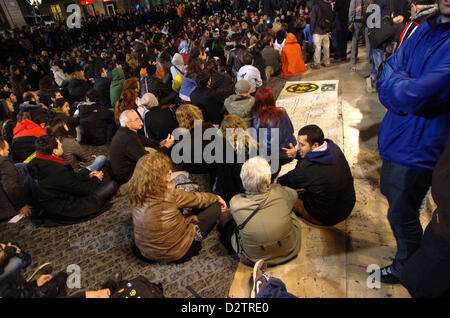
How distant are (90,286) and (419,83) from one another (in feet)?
11.0

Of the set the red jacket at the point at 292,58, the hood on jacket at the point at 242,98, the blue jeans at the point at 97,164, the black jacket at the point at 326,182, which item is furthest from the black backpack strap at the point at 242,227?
the red jacket at the point at 292,58

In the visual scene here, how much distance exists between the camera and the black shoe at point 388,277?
98.6 inches

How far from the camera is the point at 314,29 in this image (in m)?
8.36

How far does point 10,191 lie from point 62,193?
0.92 metres

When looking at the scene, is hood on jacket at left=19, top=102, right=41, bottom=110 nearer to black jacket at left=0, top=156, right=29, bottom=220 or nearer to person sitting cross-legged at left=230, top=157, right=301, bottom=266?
black jacket at left=0, top=156, right=29, bottom=220

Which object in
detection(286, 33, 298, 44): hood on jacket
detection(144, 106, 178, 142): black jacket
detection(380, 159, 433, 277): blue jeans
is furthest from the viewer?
detection(286, 33, 298, 44): hood on jacket

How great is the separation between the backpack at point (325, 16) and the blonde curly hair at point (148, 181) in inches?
293

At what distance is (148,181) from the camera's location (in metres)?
2.62

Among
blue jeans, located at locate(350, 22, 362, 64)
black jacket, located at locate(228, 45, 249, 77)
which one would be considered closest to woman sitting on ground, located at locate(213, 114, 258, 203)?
black jacket, located at locate(228, 45, 249, 77)

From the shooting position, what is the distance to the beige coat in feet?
8.29

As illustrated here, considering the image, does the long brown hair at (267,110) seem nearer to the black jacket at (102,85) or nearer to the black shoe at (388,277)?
the black shoe at (388,277)

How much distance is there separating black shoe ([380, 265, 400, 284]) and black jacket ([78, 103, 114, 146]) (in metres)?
5.33
